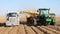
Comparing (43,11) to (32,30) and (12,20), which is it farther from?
(32,30)

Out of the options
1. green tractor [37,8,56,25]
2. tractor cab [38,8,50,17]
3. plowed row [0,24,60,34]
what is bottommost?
plowed row [0,24,60,34]

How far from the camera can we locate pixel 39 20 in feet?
86.9

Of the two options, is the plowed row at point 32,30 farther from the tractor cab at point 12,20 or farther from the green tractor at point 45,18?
the green tractor at point 45,18

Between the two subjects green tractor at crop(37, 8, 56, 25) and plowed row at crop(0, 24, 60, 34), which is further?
green tractor at crop(37, 8, 56, 25)

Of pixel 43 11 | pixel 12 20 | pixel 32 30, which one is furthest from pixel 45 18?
pixel 32 30

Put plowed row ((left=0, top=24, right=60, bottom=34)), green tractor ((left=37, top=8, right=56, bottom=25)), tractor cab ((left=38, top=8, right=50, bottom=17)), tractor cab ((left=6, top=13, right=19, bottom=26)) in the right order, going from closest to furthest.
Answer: plowed row ((left=0, top=24, right=60, bottom=34)) → tractor cab ((left=6, top=13, right=19, bottom=26)) → green tractor ((left=37, top=8, right=56, bottom=25)) → tractor cab ((left=38, top=8, right=50, bottom=17))

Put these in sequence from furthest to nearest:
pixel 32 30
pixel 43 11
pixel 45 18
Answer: pixel 43 11 < pixel 45 18 < pixel 32 30

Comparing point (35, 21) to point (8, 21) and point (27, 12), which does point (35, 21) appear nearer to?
point (8, 21)

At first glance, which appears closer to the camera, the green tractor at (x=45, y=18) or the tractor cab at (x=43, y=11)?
the green tractor at (x=45, y=18)

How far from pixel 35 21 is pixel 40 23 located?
0.79m

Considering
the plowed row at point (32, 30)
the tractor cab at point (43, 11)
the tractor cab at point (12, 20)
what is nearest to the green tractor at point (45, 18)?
the tractor cab at point (43, 11)

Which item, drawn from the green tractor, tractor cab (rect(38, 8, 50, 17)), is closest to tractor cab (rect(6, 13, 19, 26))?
the green tractor

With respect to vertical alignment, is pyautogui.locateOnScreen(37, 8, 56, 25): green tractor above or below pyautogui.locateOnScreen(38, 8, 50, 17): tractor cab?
below

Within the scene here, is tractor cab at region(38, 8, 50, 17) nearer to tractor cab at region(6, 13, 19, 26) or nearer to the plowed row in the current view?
tractor cab at region(6, 13, 19, 26)
